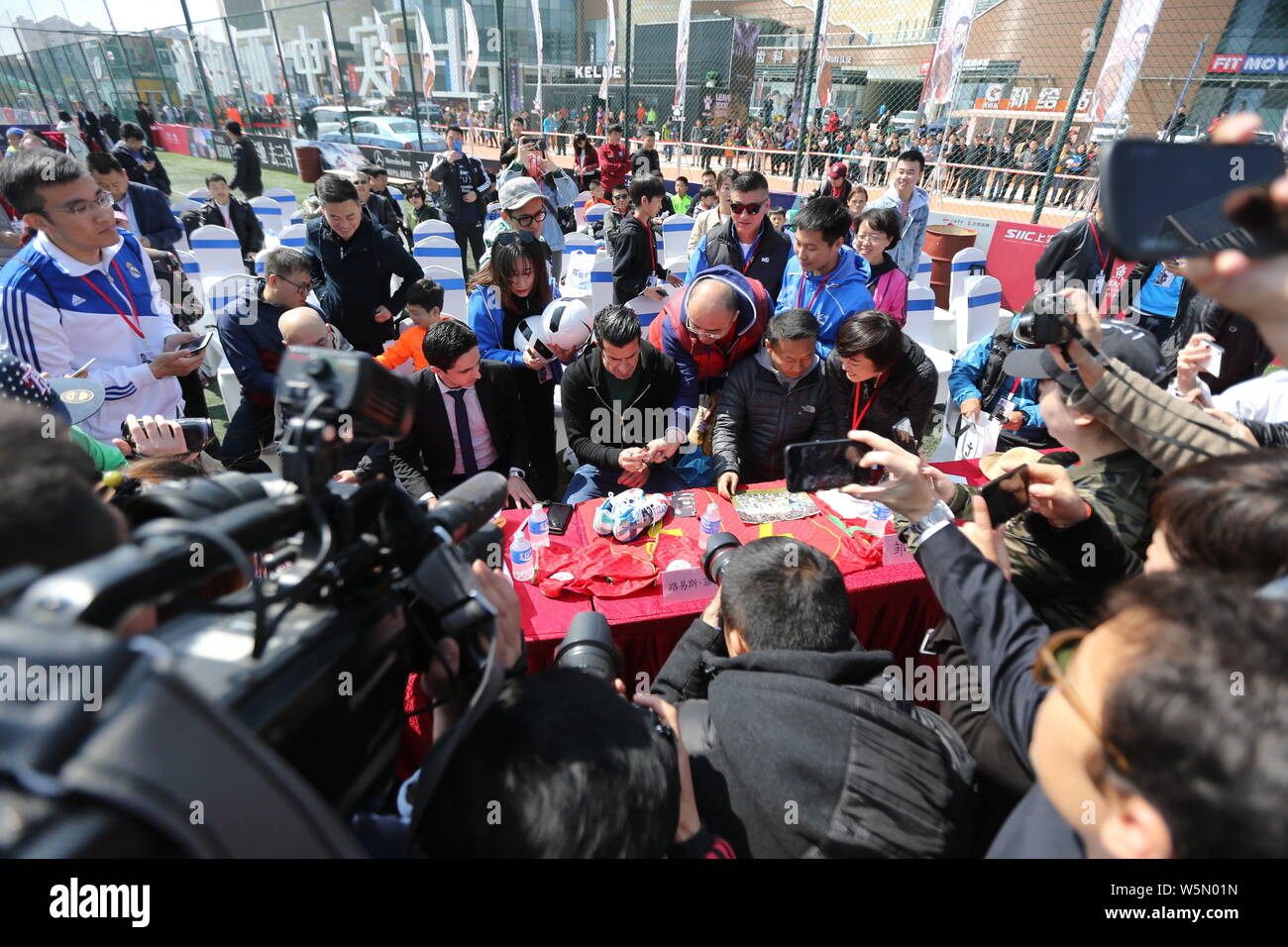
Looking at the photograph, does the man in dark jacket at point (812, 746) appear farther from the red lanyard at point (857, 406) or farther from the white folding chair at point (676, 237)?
the white folding chair at point (676, 237)

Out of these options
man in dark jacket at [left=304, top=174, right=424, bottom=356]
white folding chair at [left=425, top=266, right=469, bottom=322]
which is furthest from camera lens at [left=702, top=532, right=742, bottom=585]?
white folding chair at [left=425, top=266, right=469, bottom=322]

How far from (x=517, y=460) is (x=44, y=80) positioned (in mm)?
29730

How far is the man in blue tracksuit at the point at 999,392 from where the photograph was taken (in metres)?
3.39

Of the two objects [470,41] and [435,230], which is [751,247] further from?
[470,41]

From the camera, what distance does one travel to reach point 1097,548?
1741 mm

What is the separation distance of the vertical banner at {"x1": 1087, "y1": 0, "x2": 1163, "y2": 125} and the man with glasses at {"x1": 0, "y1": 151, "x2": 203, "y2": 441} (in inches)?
379

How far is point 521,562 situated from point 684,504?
822 mm

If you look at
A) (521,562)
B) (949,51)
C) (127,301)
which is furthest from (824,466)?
(949,51)

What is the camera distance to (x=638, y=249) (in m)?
5.32

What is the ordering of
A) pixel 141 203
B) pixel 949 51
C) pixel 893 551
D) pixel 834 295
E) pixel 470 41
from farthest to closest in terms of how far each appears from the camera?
pixel 470 41, pixel 949 51, pixel 141 203, pixel 834 295, pixel 893 551

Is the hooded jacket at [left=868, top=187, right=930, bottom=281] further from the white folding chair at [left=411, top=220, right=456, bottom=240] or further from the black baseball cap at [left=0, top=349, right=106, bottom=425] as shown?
the black baseball cap at [left=0, top=349, right=106, bottom=425]

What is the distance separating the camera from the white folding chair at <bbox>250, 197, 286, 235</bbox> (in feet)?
29.2

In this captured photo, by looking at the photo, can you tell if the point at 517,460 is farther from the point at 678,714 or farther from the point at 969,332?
the point at 969,332

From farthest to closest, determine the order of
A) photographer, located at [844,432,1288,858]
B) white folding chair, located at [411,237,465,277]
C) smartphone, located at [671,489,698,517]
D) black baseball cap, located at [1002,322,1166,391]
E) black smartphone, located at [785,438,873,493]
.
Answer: white folding chair, located at [411,237,465,277] → smartphone, located at [671,489,698,517] → black baseball cap, located at [1002,322,1166,391] → black smartphone, located at [785,438,873,493] → photographer, located at [844,432,1288,858]
